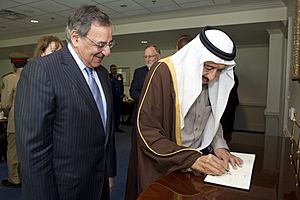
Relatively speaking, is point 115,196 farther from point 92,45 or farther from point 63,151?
point 92,45

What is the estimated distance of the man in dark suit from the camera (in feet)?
3.26

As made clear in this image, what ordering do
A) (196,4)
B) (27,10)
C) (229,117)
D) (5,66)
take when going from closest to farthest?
(229,117)
(196,4)
(27,10)
(5,66)

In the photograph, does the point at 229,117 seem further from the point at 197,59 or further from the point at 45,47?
the point at 197,59

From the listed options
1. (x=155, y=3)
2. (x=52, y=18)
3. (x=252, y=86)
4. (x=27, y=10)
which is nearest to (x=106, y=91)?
(x=155, y=3)

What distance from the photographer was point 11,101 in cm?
273

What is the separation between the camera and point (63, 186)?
1.08 meters

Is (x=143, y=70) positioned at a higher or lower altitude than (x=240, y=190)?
higher

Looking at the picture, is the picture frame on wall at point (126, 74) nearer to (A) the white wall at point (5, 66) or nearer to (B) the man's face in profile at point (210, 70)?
(A) the white wall at point (5, 66)

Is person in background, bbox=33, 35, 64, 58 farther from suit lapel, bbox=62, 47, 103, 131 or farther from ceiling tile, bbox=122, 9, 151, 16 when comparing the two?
ceiling tile, bbox=122, 9, 151, 16

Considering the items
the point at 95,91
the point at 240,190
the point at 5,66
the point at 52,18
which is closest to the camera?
the point at 240,190

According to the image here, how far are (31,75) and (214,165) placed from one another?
0.79 m

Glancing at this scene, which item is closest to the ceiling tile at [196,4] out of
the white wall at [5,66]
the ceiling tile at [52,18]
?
the ceiling tile at [52,18]

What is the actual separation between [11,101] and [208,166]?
2.52 meters

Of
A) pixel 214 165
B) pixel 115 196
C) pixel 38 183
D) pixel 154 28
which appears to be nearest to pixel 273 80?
pixel 154 28
